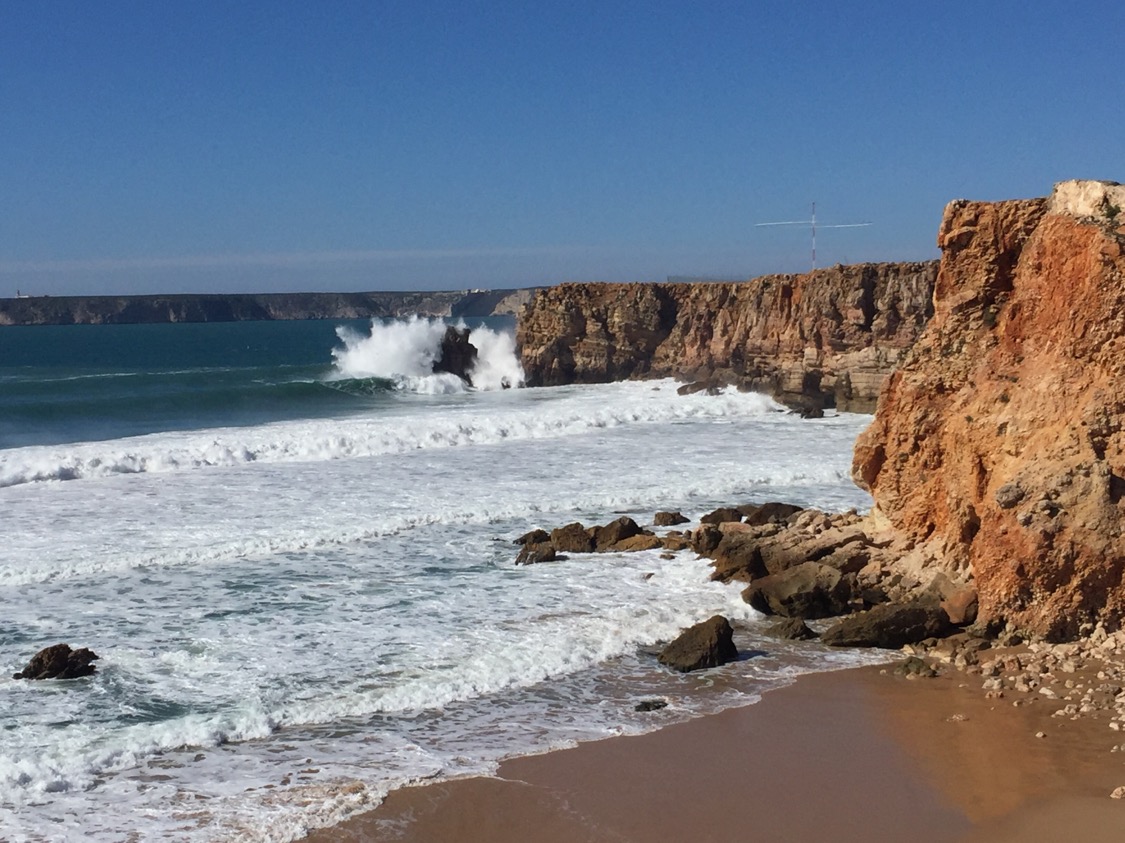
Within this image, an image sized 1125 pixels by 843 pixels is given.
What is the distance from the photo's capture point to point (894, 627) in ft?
35.8

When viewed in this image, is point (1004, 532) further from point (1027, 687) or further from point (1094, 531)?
point (1027, 687)

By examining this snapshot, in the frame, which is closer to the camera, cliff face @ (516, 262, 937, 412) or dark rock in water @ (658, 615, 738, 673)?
dark rock in water @ (658, 615, 738, 673)

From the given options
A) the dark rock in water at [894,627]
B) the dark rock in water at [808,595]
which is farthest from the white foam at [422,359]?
the dark rock in water at [894,627]

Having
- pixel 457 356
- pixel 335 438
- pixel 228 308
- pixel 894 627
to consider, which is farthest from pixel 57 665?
pixel 228 308

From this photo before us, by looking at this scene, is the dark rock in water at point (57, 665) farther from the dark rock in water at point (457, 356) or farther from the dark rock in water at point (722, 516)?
the dark rock in water at point (457, 356)

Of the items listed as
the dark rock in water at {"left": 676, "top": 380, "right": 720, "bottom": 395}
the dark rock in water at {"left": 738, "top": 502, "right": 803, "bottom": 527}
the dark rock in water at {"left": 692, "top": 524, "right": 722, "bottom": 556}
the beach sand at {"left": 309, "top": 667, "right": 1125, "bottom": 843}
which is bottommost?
the beach sand at {"left": 309, "top": 667, "right": 1125, "bottom": 843}

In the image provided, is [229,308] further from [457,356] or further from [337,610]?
[337,610]

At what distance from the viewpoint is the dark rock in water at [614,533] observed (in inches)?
591

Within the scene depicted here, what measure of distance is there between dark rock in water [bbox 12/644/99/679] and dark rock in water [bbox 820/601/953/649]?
7.30m

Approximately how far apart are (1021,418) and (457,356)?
38783 millimetres

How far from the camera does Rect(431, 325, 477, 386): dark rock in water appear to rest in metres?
48.2

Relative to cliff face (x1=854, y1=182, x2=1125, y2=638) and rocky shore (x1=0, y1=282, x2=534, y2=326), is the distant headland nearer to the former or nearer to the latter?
rocky shore (x1=0, y1=282, x2=534, y2=326)

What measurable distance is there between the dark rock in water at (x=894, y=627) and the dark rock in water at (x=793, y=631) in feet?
0.85

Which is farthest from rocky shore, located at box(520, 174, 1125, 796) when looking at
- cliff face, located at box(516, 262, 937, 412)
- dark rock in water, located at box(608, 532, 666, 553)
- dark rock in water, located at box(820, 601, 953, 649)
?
cliff face, located at box(516, 262, 937, 412)
